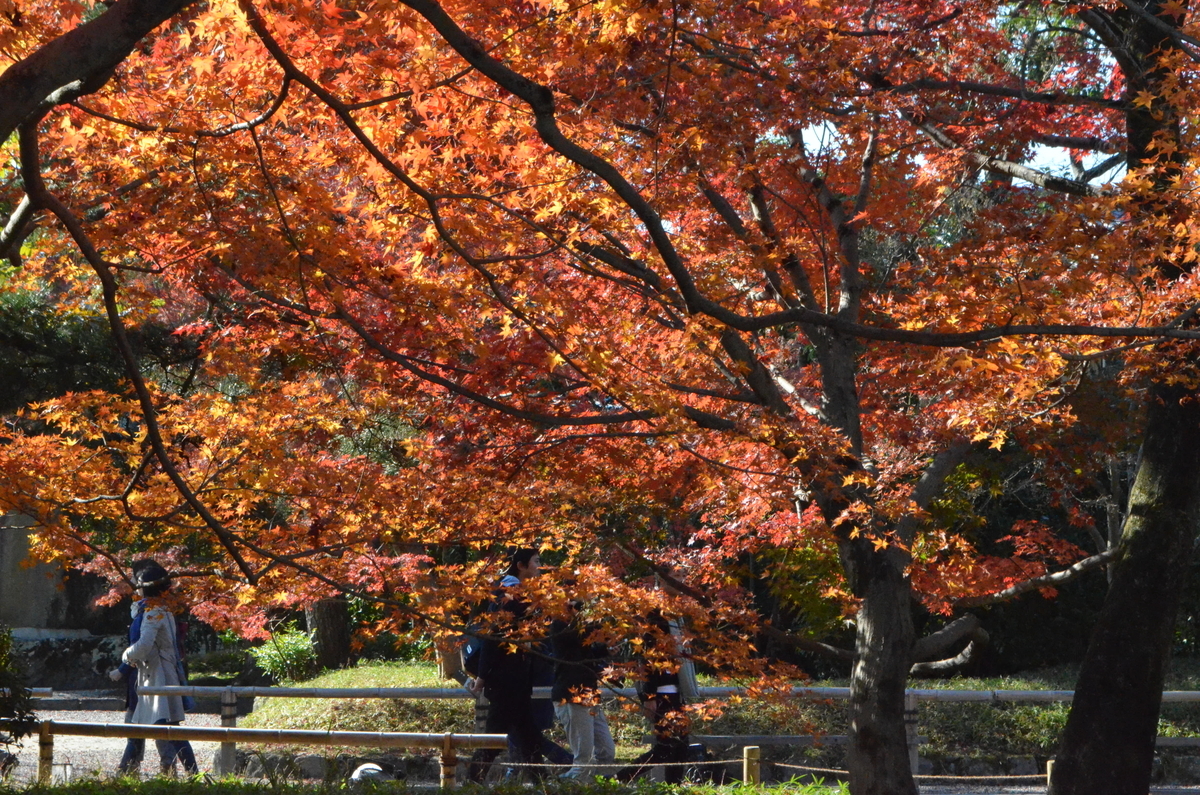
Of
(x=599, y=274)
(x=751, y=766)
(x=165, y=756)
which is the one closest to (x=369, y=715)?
(x=165, y=756)

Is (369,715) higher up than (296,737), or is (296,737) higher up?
(296,737)

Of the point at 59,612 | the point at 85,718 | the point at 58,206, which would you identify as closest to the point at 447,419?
the point at 58,206

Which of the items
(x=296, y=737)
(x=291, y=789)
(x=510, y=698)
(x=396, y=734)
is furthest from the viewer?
(x=510, y=698)

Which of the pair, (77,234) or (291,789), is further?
(291,789)

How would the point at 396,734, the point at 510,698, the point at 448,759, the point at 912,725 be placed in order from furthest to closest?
the point at 912,725 → the point at 510,698 → the point at 396,734 → the point at 448,759

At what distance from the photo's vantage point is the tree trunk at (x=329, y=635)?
16.6 metres

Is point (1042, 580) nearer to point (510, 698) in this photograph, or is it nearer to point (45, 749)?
point (510, 698)

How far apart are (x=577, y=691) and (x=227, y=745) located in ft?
10.8

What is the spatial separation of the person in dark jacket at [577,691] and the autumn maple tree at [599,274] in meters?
0.58

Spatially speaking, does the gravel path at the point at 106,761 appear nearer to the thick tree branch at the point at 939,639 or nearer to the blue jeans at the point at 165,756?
the blue jeans at the point at 165,756

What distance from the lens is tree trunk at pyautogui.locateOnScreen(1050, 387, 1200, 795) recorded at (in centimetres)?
696

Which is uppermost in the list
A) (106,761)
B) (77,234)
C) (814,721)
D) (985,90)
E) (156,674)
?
(985,90)

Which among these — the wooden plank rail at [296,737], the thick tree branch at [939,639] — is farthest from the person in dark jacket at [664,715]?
the thick tree branch at [939,639]

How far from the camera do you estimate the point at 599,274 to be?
5883 millimetres
